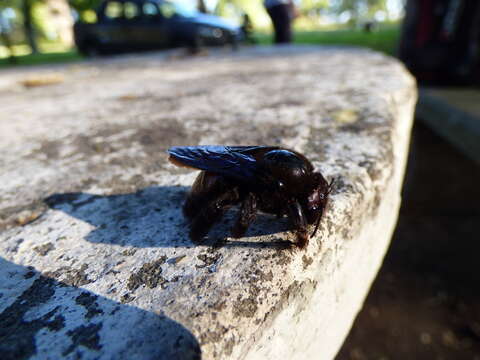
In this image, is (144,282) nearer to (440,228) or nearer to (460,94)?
(440,228)

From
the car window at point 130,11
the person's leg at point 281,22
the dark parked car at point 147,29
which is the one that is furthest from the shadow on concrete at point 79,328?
the car window at point 130,11

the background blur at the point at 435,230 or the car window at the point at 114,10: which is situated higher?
the car window at the point at 114,10

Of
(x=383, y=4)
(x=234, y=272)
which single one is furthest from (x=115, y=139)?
(x=383, y=4)

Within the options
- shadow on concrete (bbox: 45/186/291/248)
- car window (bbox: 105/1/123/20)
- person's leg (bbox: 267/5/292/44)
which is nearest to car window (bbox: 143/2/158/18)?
car window (bbox: 105/1/123/20)

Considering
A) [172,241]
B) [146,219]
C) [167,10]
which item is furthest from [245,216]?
[167,10]

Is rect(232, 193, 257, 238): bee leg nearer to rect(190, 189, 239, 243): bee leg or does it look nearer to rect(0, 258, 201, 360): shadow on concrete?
rect(190, 189, 239, 243): bee leg

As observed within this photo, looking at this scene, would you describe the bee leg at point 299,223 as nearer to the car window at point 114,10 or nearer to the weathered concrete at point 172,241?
the weathered concrete at point 172,241

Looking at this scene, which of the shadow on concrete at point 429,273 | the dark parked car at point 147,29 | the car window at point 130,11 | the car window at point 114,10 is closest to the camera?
the shadow on concrete at point 429,273
